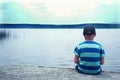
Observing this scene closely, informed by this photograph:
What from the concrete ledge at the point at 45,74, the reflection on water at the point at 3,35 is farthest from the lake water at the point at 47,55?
the reflection on water at the point at 3,35

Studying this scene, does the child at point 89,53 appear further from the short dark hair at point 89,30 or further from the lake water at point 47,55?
the lake water at point 47,55

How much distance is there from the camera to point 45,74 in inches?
300

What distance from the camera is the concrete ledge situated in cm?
731

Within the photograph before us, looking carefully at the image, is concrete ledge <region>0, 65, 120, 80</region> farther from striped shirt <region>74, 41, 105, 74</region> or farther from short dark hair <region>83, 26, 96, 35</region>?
short dark hair <region>83, 26, 96, 35</region>

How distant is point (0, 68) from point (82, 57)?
2.29 metres

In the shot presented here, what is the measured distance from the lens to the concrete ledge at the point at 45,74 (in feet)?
24.0

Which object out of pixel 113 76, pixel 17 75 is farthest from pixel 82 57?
pixel 17 75

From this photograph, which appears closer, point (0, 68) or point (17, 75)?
point (17, 75)

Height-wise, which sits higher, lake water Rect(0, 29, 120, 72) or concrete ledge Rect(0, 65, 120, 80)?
concrete ledge Rect(0, 65, 120, 80)

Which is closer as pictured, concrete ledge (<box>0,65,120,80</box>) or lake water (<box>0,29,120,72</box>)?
concrete ledge (<box>0,65,120,80</box>)

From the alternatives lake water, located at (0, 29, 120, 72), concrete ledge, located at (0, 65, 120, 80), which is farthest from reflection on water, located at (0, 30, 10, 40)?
concrete ledge, located at (0, 65, 120, 80)

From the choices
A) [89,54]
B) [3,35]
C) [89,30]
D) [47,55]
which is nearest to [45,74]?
[89,54]

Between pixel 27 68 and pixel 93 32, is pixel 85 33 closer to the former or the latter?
pixel 93 32

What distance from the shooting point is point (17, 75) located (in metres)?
7.59
